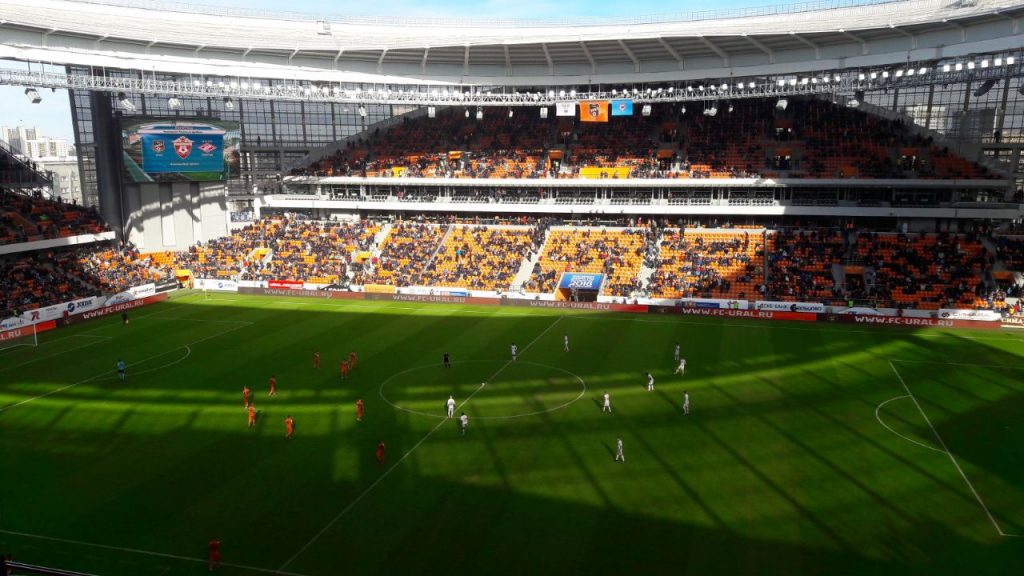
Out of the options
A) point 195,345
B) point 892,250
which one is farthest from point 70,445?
point 892,250

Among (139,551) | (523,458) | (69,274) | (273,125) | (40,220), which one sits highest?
(273,125)

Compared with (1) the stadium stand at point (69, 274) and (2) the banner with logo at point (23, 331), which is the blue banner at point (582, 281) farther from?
(2) the banner with logo at point (23, 331)

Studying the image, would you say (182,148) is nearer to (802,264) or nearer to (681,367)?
(681,367)

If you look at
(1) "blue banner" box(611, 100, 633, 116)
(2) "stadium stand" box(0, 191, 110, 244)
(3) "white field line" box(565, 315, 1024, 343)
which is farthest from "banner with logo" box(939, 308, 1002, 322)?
(2) "stadium stand" box(0, 191, 110, 244)

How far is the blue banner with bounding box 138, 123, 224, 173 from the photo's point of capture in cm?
5559

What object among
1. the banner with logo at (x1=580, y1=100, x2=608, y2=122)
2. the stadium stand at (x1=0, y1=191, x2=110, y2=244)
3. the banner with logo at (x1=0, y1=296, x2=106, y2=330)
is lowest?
the banner with logo at (x1=0, y1=296, x2=106, y2=330)

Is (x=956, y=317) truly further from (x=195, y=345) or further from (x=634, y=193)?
(x=195, y=345)

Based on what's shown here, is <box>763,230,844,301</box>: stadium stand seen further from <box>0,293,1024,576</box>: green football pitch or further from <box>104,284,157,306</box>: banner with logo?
<box>104,284,157,306</box>: banner with logo

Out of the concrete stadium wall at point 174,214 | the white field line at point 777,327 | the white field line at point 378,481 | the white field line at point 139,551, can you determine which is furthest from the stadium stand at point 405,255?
the white field line at point 139,551

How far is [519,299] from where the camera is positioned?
4753cm

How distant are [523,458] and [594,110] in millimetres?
34947

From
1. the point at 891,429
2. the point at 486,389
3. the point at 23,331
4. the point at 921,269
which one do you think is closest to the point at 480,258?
the point at 486,389

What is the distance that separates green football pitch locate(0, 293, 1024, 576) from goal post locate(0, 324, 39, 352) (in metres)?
1.14

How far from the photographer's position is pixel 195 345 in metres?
36.9
